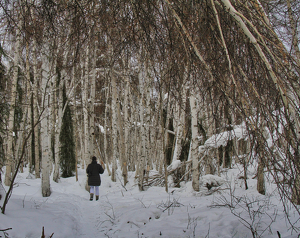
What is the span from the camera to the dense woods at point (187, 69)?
1561 mm

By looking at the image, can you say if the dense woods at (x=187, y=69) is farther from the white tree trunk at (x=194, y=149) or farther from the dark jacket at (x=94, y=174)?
the dark jacket at (x=94, y=174)

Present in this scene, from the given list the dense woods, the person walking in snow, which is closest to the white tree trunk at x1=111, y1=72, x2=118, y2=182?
the dense woods

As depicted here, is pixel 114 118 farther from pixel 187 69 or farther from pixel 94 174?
pixel 187 69

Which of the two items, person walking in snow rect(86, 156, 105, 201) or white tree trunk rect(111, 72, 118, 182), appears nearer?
person walking in snow rect(86, 156, 105, 201)

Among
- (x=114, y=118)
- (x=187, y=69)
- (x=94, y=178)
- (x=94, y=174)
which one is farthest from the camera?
(x=114, y=118)

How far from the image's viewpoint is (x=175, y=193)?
7.00 meters

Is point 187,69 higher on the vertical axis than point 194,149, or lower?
higher

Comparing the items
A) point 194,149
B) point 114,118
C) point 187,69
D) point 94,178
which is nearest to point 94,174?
point 94,178

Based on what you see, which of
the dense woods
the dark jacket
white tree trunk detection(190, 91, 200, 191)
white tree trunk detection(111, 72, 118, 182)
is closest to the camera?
the dense woods

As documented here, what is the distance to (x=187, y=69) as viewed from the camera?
240 centimetres

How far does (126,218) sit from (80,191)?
5.24 m

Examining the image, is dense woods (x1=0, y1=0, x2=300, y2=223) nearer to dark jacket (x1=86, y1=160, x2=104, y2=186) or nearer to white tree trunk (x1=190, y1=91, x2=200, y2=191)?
white tree trunk (x1=190, y1=91, x2=200, y2=191)

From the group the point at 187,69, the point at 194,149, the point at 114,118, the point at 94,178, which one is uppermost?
the point at 114,118

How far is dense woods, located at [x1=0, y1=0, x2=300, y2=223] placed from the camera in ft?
5.12
